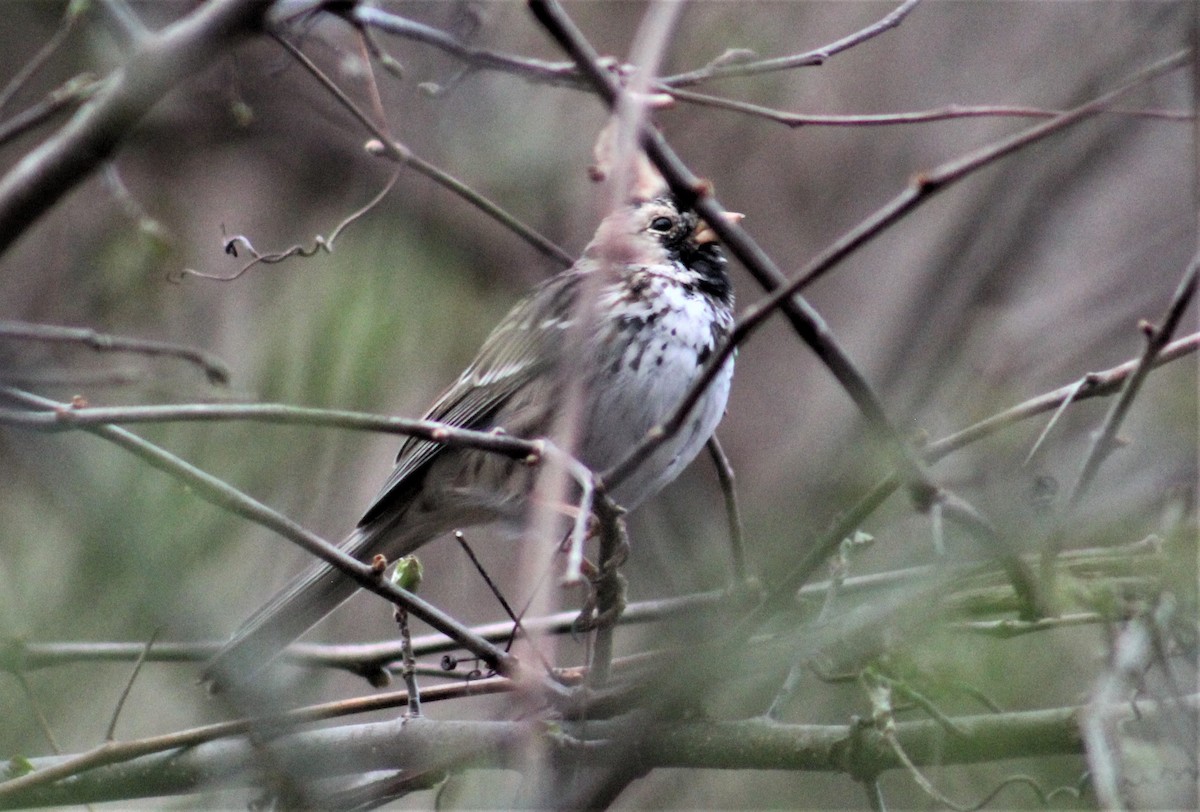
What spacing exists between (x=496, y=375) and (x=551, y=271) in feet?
5.66

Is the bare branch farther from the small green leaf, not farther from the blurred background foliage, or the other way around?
the small green leaf

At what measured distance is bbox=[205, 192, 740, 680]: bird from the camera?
2.90 m

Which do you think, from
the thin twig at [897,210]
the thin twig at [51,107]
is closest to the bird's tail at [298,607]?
the thin twig at [51,107]

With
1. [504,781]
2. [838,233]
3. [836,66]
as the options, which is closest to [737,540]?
[504,781]

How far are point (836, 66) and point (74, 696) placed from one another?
4250mm

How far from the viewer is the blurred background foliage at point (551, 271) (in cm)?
223

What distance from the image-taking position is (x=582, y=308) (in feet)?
3.96

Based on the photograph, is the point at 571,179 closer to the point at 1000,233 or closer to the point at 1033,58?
the point at 1000,233

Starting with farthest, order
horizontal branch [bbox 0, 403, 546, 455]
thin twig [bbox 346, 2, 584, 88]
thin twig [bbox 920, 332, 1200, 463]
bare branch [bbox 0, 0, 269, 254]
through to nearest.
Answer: thin twig [bbox 346, 2, 584, 88] < thin twig [bbox 920, 332, 1200, 463] < horizontal branch [bbox 0, 403, 546, 455] < bare branch [bbox 0, 0, 269, 254]

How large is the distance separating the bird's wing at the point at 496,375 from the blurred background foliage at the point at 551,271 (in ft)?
0.58

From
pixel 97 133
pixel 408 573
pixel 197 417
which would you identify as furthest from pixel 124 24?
pixel 408 573

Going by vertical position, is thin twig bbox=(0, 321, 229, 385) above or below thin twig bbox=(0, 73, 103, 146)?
below

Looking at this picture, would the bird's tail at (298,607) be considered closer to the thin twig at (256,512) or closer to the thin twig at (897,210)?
the thin twig at (256,512)

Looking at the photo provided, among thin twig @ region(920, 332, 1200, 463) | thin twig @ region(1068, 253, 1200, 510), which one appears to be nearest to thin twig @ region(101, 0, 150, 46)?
thin twig @ region(920, 332, 1200, 463)
